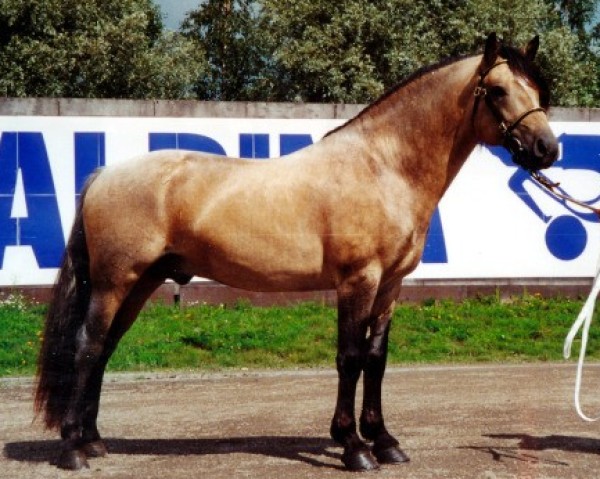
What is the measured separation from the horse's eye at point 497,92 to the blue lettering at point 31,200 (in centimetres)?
920

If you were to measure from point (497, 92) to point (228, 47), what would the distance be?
3675cm

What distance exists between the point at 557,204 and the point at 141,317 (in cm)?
674

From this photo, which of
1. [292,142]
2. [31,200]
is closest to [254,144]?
[292,142]

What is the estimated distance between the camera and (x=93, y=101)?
14.7 metres

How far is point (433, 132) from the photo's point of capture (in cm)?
660

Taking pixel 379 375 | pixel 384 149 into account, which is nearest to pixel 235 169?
pixel 384 149

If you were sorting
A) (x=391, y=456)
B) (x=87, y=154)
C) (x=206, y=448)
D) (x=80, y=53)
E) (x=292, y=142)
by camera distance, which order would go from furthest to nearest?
(x=80, y=53)
(x=292, y=142)
(x=87, y=154)
(x=206, y=448)
(x=391, y=456)

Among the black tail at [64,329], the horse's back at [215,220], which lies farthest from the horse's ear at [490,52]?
the black tail at [64,329]

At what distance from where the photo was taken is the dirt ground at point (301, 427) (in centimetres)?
631

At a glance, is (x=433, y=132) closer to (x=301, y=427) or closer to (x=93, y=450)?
(x=301, y=427)

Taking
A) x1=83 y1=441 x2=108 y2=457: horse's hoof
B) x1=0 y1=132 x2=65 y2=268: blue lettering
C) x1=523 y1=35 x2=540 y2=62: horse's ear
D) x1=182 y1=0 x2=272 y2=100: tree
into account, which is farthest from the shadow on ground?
x1=182 y1=0 x2=272 y2=100: tree

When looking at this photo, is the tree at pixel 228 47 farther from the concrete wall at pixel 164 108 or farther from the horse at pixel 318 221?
the horse at pixel 318 221

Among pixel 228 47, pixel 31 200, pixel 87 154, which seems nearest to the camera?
pixel 31 200

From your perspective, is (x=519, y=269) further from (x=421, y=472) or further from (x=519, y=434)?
(x=421, y=472)
